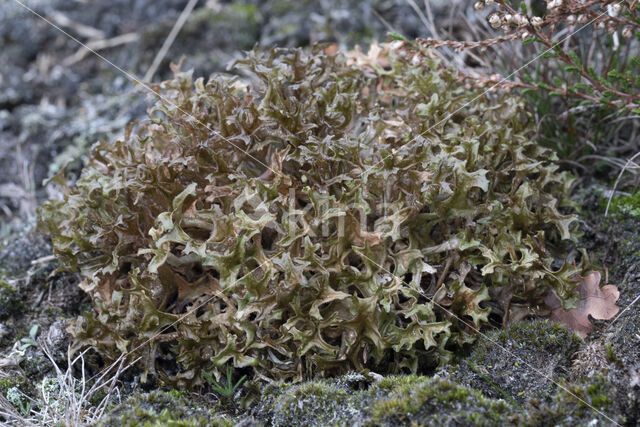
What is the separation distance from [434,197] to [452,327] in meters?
0.66

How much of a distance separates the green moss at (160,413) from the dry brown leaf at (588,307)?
1.73 metres

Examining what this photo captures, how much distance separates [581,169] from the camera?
364 cm

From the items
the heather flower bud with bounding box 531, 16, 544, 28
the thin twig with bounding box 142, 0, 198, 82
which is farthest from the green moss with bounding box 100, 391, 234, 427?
the thin twig with bounding box 142, 0, 198, 82

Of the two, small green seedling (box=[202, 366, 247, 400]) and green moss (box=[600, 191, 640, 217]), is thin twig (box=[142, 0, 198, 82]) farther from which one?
green moss (box=[600, 191, 640, 217])

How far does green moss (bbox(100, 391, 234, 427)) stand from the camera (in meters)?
2.22

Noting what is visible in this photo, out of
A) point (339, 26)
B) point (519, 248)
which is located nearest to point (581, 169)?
point (519, 248)

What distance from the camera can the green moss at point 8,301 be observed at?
10.8 feet

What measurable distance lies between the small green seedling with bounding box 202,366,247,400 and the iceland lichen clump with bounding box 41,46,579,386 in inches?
3.5

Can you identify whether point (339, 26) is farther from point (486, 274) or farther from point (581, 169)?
point (486, 274)

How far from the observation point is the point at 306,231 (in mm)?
2623

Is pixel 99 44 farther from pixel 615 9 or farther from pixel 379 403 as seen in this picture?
pixel 379 403

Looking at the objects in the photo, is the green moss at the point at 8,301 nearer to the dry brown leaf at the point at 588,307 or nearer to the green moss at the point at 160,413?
the green moss at the point at 160,413

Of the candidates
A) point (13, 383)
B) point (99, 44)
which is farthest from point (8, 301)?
point (99, 44)

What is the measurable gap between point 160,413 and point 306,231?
1038 millimetres
